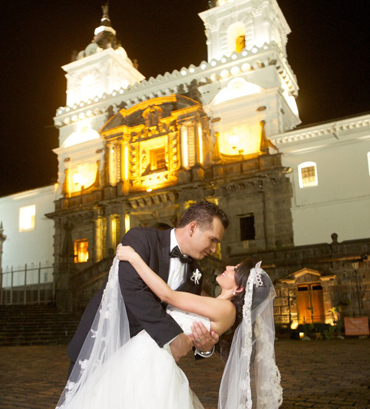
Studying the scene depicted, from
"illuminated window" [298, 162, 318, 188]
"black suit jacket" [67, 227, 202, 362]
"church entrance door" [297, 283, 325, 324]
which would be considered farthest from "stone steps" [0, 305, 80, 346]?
"black suit jacket" [67, 227, 202, 362]

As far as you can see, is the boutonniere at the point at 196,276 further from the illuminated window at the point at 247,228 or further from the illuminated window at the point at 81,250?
the illuminated window at the point at 81,250

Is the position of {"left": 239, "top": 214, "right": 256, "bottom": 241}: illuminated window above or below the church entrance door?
above

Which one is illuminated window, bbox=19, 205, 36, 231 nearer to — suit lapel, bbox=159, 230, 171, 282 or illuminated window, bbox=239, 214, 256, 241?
illuminated window, bbox=239, 214, 256, 241

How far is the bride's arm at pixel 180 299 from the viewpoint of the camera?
3.48 metres

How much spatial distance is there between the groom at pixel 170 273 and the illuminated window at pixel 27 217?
35737 mm

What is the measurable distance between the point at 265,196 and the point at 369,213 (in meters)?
5.82

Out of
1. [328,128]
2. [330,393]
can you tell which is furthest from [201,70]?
[330,393]

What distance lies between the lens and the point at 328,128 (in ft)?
88.6

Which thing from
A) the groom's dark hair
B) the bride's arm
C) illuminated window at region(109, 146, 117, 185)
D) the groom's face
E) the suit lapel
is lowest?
the bride's arm

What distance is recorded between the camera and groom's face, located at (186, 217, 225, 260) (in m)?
3.73

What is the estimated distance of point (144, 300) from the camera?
136 inches

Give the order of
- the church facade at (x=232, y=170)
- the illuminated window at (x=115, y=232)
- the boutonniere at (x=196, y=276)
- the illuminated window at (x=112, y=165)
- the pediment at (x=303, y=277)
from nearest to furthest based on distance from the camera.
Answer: the boutonniere at (x=196, y=276) → the pediment at (x=303, y=277) → the church facade at (x=232, y=170) → the illuminated window at (x=115, y=232) → the illuminated window at (x=112, y=165)

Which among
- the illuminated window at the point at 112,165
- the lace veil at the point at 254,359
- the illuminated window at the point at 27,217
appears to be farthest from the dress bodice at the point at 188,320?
the illuminated window at the point at 27,217

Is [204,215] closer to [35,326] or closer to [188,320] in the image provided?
[188,320]
